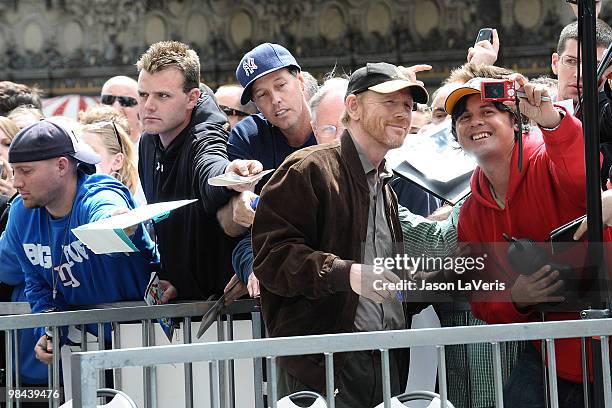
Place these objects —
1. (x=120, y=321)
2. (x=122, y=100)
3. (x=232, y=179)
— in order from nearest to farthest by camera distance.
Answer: (x=232, y=179), (x=120, y=321), (x=122, y=100)

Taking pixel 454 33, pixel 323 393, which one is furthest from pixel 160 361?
pixel 454 33

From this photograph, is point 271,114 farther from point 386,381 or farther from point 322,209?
point 386,381

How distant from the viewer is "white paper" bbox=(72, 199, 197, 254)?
5113mm

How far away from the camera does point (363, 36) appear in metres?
21.2

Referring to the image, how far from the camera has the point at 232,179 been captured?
Answer: 5.01m

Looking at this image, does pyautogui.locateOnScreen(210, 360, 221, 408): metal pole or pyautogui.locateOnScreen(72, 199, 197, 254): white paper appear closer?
pyautogui.locateOnScreen(210, 360, 221, 408): metal pole

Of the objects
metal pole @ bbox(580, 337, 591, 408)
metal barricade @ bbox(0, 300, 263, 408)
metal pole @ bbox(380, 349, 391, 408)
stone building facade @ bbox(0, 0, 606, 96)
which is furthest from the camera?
stone building facade @ bbox(0, 0, 606, 96)

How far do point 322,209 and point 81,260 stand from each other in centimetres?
146

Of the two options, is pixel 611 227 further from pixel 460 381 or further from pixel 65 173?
pixel 65 173

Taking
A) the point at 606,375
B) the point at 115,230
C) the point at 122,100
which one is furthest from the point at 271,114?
the point at 122,100

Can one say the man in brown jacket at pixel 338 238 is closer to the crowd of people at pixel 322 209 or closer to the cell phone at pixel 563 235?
the crowd of people at pixel 322 209

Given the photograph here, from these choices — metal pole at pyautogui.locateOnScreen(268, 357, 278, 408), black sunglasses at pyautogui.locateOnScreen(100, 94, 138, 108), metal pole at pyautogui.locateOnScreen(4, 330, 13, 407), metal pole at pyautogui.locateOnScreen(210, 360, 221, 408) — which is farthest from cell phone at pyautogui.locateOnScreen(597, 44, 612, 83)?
black sunglasses at pyautogui.locateOnScreen(100, 94, 138, 108)

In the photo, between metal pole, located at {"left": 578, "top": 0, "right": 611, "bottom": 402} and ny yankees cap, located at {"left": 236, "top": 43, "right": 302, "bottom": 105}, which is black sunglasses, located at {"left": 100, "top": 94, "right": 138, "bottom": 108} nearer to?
ny yankees cap, located at {"left": 236, "top": 43, "right": 302, "bottom": 105}

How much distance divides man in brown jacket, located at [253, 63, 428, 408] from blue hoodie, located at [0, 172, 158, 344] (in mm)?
1185
